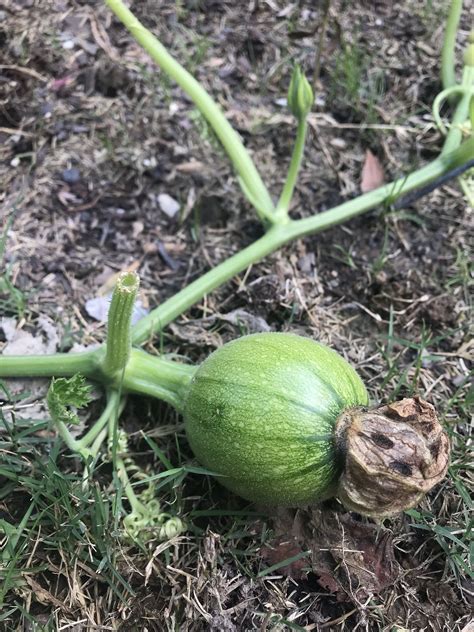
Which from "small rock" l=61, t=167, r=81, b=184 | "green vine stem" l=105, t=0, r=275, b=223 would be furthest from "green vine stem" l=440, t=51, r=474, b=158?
"small rock" l=61, t=167, r=81, b=184

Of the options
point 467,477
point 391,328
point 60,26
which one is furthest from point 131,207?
point 467,477

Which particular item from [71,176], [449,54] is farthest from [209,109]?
[449,54]

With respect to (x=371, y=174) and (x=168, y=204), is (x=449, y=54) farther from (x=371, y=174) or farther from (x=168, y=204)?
(x=168, y=204)

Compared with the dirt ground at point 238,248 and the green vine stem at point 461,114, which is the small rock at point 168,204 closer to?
the dirt ground at point 238,248

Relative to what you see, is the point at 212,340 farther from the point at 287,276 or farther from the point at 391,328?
the point at 391,328

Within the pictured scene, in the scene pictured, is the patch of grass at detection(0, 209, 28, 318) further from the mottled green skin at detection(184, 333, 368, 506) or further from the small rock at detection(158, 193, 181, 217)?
the mottled green skin at detection(184, 333, 368, 506)

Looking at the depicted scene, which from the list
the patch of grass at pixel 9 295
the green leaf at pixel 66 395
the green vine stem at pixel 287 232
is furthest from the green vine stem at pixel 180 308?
the patch of grass at pixel 9 295
